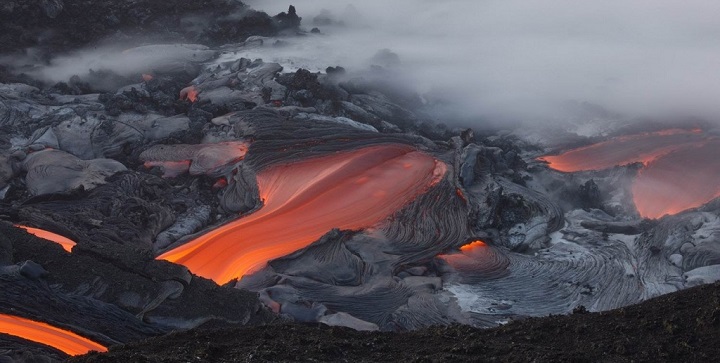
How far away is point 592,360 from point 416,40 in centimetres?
1865

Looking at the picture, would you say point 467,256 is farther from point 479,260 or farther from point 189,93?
point 189,93

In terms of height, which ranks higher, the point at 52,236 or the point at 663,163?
the point at 52,236

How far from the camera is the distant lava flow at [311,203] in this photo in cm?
1396

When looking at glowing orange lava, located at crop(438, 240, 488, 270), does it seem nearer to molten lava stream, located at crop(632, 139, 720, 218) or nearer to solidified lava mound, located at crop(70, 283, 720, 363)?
molten lava stream, located at crop(632, 139, 720, 218)

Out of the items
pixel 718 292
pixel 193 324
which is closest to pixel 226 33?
pixel 193 324


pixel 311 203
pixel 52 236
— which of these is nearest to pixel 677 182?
pixel 311 203

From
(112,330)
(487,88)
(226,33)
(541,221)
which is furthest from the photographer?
(226,33)

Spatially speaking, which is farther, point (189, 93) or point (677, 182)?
point (189, 93)

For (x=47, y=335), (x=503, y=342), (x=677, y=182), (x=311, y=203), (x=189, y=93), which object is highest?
(x=189, y=93)

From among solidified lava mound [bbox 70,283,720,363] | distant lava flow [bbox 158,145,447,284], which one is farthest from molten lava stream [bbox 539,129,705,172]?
solidified lava mound [bbox 70,283,720,363]

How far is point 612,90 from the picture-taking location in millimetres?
22312

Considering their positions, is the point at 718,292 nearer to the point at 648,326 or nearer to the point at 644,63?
the point at 648,326

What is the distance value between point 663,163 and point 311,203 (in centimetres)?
875

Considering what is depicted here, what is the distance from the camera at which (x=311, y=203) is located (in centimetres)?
1536
